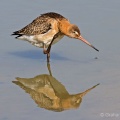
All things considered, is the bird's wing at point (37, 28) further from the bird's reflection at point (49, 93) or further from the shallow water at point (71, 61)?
the bird's reflection at point (49, 93)

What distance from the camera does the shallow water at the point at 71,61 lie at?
814 cm

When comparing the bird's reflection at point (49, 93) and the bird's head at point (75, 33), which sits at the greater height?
the bird's head at point (75, 33)

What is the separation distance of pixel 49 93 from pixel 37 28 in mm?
2117

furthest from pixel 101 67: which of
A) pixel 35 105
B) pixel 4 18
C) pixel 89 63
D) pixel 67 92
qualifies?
pixel 4 18

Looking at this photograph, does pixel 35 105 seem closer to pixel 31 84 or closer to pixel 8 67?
pixel 31 84

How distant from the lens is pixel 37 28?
429 inches

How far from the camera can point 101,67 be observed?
9.92 m

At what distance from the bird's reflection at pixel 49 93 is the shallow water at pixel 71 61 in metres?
0.08

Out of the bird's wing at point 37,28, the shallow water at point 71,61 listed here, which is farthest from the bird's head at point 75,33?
the bird's wing at point 37,28

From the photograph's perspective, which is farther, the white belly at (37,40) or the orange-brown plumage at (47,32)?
the white belly at (37,40)

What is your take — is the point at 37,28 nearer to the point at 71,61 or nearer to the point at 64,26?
the point at 64,26

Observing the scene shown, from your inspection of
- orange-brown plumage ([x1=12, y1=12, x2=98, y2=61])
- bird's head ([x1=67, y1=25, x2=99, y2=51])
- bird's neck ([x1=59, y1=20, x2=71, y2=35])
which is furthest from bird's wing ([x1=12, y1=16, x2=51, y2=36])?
bird's head ([x1=67, y1=25, x2=99, y2=51])

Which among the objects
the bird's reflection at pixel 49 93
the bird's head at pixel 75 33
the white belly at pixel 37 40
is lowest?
the bird's reflection at pixel 49 93

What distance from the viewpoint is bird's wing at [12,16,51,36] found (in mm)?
10820
